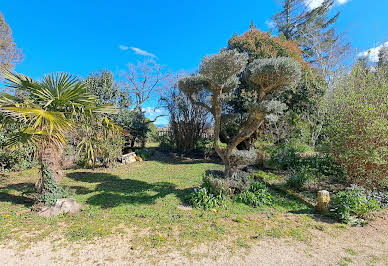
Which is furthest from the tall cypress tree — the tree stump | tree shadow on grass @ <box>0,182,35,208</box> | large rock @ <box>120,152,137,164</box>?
tree shadow on grass @ <box>0,182,35,208</box>

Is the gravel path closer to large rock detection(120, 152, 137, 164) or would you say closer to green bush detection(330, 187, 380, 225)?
green bush detection(330, 187, 380, 225)

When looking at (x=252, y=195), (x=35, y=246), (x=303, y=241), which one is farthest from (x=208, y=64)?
(x=35, y=246)

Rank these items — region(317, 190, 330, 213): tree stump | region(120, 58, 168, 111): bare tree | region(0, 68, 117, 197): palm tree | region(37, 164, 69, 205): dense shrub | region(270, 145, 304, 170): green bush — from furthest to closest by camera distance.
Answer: region(120, 58, 168, 111): bare tree
region(270, 145, 304, 170): green bush
region(317, 190, 330, 213): tree stump
region(37, 164, 69, 205): dense shrub
region(0, 68, 117, 197): palm tree

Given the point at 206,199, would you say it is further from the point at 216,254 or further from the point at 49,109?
the point at 49,109

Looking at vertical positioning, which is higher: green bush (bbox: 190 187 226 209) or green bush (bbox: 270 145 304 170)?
green bush (bbox: 270 145 304 170)

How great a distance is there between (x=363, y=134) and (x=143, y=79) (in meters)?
16.2

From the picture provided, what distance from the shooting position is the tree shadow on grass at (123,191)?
14.8ft

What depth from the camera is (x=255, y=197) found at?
4.45 metres

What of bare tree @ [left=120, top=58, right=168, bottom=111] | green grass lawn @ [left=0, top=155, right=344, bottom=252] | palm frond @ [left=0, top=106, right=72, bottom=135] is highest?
bare tree @ [left=120, top=58, right=168, bottom=111]

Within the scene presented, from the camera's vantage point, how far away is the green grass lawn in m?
3.02

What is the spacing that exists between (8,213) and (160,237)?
3193 mm

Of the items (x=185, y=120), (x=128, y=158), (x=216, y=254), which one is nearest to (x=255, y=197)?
(x=216, y=254)

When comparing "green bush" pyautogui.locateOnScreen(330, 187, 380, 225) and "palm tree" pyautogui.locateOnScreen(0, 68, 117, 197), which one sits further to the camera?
"green bush" pyautogui.locateOnScreen(330, 187, 380, 225)

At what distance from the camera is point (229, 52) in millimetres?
3953
